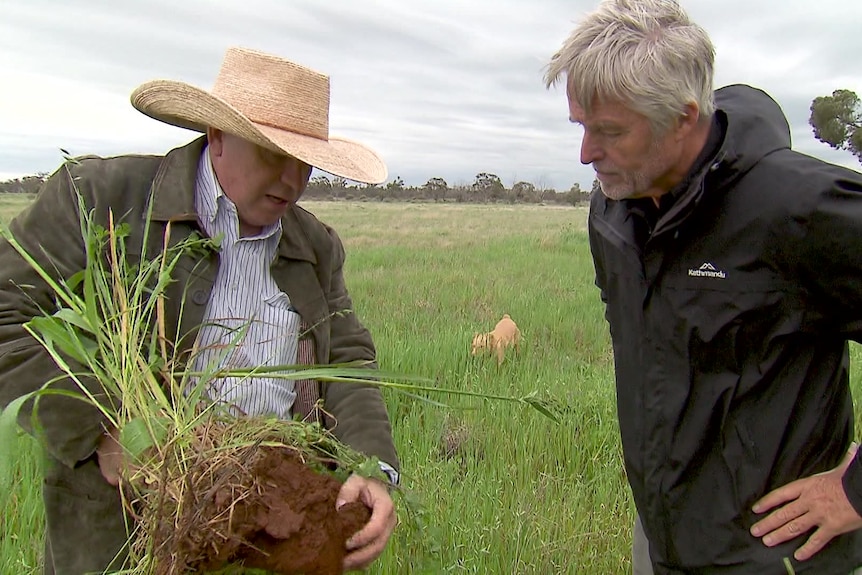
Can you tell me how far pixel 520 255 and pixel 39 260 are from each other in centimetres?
853

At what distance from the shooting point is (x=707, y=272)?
1.49 metres

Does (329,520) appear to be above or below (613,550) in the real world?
above

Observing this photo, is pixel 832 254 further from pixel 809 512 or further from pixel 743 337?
pixel 809 512

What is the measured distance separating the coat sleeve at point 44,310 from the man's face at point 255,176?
317 mm

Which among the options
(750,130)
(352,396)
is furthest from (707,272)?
(352,396)

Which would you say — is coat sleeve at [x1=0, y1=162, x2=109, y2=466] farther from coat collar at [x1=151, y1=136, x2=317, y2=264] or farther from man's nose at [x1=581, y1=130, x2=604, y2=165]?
man's nose at [x1=581, y1=130, x2=604, y2=165]

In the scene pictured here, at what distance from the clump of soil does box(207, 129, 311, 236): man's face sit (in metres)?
0.65

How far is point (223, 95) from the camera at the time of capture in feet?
5.04

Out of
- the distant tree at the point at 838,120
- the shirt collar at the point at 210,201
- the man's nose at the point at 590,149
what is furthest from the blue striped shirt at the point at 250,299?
the distant tree at the point at 838,120

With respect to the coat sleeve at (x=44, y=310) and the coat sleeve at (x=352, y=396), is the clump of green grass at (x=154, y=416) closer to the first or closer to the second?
the coat sleeve at (x=44, y=310)

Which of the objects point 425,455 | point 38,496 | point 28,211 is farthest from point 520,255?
point 28,211

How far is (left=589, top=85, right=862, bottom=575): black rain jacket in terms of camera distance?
1.35 m

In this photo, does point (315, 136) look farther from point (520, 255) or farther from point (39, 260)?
point (520, 255)

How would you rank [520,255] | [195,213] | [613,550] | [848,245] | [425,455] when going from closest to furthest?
[848,245] < [195,213] < [613,550] < [425,455] < [520,255]
